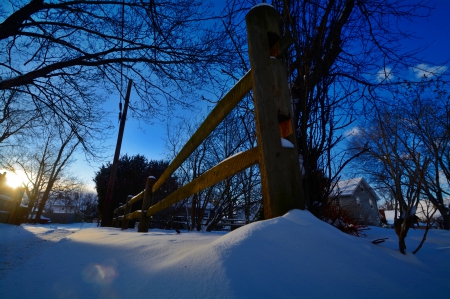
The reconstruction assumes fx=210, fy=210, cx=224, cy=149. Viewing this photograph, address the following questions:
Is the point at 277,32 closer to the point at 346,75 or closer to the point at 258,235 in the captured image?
the point at 258,235

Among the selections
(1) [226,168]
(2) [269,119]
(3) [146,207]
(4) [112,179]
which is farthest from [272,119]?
(4) [112,179]

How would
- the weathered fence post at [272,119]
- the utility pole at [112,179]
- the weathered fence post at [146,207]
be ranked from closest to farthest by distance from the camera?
1. the weathered fence post at [272,119]
2. the weathered fence post at [146,207]
3. the utility pole at [112,179]

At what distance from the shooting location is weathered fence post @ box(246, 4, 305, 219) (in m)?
1.16

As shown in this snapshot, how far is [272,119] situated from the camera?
4.14ft

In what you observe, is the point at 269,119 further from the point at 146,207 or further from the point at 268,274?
the point at 146,207

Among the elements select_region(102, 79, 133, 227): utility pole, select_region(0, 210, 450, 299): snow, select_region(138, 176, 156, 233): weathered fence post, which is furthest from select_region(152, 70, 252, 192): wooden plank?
select_region(102, 79, 133, 227): utility pole

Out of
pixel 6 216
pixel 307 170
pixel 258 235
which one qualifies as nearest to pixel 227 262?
pixel 258 235

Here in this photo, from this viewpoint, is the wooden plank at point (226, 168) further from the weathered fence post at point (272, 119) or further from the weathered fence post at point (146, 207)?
the weathered fence post at point (146, 207)

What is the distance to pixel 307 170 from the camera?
1852 millimetres

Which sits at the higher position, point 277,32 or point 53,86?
point 53,86

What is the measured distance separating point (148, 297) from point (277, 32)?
5.26ft

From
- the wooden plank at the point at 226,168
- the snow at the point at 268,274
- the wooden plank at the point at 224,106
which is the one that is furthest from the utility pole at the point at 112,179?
the snow at the point at 268,274

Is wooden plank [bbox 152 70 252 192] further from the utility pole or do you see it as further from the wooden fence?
the utility pole

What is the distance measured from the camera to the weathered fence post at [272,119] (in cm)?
116
